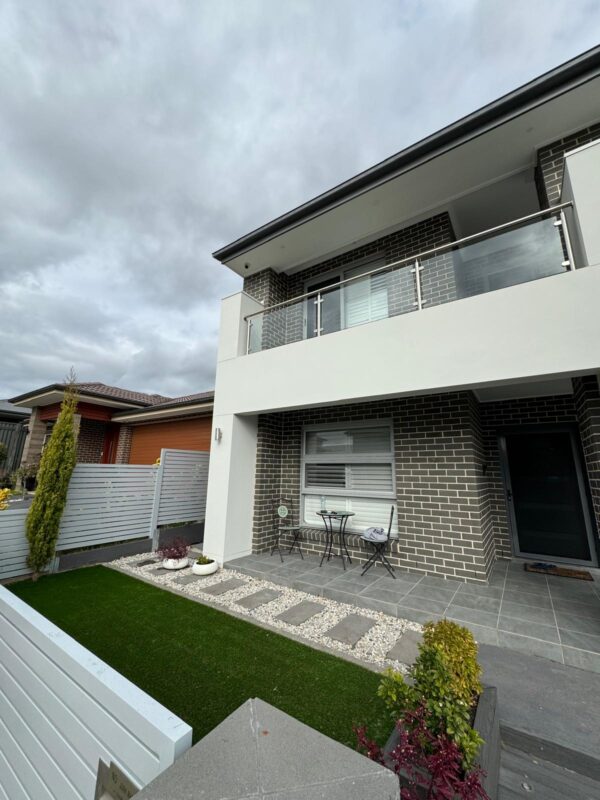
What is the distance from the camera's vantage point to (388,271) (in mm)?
5715

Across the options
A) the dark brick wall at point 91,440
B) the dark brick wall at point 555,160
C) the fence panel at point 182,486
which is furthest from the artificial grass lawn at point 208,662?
the dark brick wall at point 91,440

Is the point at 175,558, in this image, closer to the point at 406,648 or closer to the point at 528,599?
the point at 406,648

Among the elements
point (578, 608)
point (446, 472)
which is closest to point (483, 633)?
point (578, 608)

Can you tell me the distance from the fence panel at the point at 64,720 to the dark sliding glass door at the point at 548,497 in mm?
7310

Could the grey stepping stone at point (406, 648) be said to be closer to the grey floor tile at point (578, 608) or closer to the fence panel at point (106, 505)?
the grey floor tile at point (578, 608)

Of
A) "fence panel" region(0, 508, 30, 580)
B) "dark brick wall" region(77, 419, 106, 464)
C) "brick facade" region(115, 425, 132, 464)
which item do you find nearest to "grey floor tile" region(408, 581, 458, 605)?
"fence panel" region(0, 508, 30, 580)

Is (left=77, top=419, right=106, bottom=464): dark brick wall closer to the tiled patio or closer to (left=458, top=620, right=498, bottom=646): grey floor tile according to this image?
the tiled patio

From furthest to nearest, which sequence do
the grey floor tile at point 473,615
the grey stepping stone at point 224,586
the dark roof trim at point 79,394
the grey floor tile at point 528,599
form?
1. the dark roof trim at point 79,394
2. the grey stepping stone at point 224,586
3. the grey floor tile at point 528,599
4. the grey floor tile at point 473,615

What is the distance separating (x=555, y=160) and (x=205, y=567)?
29.5 ft

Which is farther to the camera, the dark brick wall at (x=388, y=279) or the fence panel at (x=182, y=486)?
the fence panel at (x=182, y=486)

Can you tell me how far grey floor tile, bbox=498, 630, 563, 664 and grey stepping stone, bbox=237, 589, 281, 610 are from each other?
113 inches

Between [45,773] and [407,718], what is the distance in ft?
6.96

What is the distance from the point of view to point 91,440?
1359 centimetres

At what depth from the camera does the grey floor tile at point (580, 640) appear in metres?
3.33
